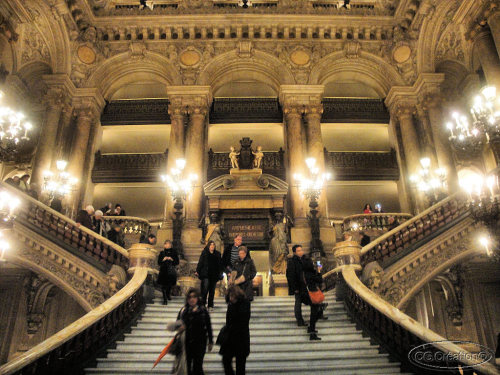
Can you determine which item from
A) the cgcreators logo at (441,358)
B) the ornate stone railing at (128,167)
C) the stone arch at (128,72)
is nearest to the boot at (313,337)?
the cgcreators logo at (441,358)

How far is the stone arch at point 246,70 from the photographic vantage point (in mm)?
15546

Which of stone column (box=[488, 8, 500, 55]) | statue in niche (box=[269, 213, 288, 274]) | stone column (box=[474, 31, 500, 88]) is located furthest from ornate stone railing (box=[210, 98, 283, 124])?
stone column (box=[488, 8, 500, 55])

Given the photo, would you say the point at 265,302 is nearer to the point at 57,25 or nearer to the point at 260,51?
the point at 260,51

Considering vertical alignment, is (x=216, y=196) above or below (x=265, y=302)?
above

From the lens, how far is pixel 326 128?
17.2 meters

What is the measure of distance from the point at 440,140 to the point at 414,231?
665cm

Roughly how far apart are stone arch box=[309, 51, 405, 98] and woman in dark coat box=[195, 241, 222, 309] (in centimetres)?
1071

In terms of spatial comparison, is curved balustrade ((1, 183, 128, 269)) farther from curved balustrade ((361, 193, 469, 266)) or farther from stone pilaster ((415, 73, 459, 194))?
stone pilaster ((415, 73, 459, 194))

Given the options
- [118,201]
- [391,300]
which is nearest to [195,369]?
[391,300]

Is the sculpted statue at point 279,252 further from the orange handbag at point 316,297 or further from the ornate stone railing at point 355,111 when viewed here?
the ornate stone railing at point 355,111

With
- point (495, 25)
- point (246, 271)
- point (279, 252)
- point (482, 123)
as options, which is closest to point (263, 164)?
point (279, 252)

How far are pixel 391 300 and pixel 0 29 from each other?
46.3 feet

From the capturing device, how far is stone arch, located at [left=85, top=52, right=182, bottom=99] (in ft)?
51.0

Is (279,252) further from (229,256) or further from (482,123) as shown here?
(482,123)
